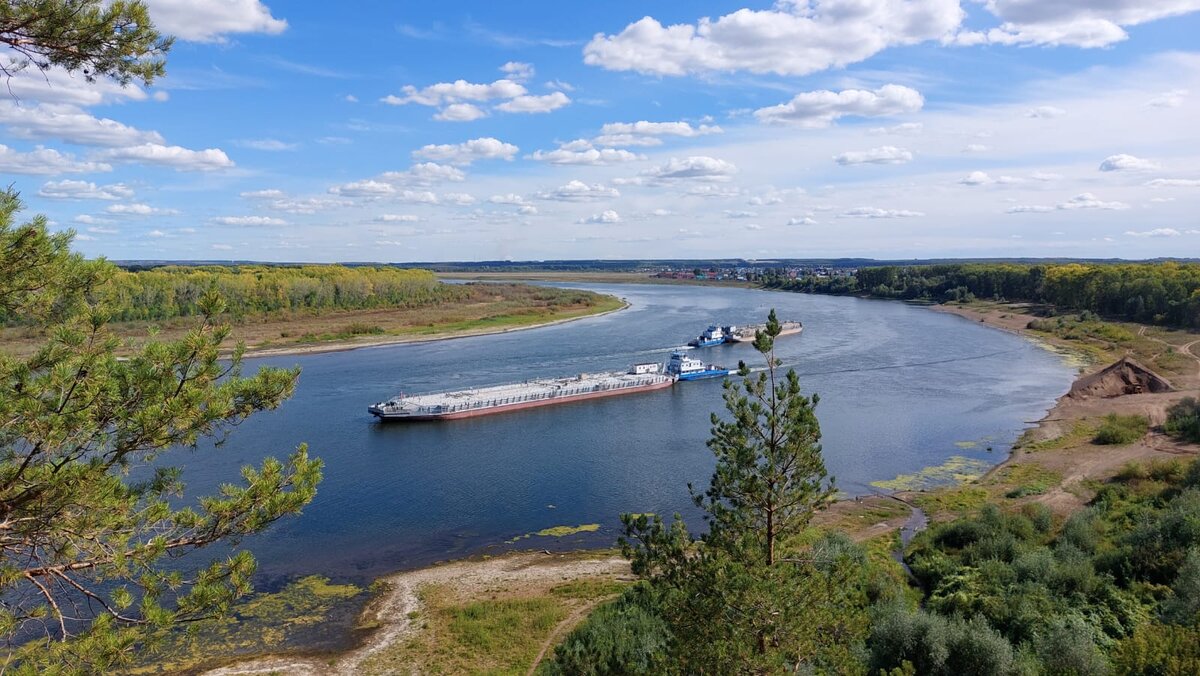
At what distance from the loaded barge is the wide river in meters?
1.34

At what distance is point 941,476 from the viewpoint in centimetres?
4038

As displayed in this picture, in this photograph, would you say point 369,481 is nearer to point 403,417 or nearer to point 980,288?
point 403,417

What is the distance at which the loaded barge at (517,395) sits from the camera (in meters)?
55.2

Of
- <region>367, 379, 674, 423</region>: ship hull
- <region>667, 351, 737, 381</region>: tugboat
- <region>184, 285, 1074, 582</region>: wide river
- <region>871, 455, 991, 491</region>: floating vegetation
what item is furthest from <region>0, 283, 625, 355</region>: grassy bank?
<region>871, 455, 991, 491</region>: floating vegetation

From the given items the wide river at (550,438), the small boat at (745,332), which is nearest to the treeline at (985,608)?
the wide river at (550,438)

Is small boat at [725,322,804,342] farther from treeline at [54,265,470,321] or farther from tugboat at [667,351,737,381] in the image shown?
treeline at [54,265,470,321]

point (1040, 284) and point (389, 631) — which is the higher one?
point (1040, 284)

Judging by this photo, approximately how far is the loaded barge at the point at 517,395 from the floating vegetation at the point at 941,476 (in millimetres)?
29412

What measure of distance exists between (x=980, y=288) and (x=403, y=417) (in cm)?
13405

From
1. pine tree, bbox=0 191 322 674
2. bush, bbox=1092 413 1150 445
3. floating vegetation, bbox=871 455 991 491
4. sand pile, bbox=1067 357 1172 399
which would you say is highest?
pine tree, bbox=0 191 322 674

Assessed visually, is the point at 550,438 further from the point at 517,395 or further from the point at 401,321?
the point at 401,321

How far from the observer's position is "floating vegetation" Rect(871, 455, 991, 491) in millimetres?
38875

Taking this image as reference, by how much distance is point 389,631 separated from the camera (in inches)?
955

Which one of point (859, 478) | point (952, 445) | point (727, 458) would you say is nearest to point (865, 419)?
point (952, 445)
